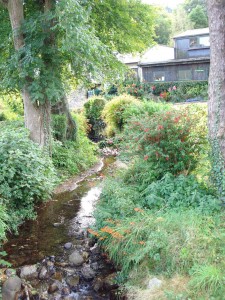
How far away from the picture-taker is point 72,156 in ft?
39.1

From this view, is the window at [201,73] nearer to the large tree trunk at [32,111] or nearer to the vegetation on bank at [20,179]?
the large tree trunk at [32,111]

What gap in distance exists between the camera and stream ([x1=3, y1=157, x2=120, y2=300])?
503 cm

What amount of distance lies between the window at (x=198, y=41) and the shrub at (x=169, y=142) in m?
21.4

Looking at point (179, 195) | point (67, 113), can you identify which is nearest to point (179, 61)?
point (67, 113)

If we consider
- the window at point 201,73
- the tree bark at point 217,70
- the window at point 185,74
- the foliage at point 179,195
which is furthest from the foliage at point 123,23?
the window at point 185,74

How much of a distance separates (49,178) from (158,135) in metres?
3.12

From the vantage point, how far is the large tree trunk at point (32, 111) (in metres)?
8.88

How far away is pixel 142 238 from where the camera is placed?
5152mm

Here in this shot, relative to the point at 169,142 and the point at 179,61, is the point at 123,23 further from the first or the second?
the point at 179,61

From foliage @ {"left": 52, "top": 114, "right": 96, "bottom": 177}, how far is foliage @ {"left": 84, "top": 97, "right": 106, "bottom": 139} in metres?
3.92

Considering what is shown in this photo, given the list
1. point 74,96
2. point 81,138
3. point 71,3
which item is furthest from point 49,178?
point 74,96

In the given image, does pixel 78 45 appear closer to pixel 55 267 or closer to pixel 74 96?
pixel 55 267

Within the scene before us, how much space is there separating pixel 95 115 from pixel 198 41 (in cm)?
1328

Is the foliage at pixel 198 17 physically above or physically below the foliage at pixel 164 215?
above
